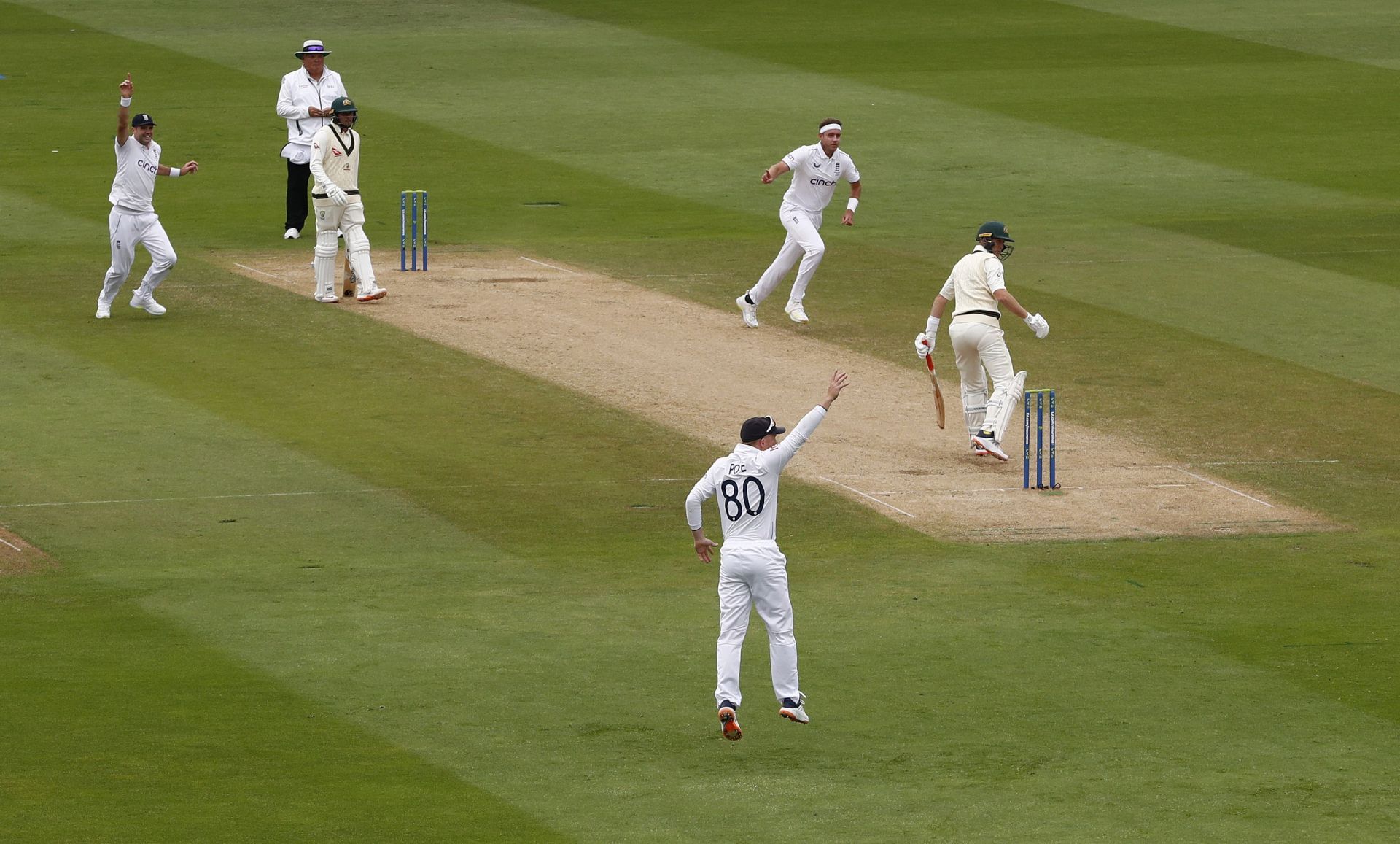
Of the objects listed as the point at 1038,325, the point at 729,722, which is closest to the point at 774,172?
the point at 1038,325

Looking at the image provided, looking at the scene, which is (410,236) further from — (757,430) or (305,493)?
(757,430)

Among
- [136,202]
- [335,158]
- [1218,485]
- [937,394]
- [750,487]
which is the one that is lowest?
[1218,485]

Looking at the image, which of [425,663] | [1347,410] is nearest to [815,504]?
[425,663]

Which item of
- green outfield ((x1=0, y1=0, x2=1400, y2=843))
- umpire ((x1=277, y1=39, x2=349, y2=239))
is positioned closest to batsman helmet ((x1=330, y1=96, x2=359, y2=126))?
green outfield ((x1=0, y1=0, x2=1400, y2=843))

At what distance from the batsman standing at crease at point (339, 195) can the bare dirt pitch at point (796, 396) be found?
48 centimetres

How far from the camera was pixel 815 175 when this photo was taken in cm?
2145

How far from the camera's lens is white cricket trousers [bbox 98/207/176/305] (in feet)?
68.7

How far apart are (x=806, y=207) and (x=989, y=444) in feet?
16.4

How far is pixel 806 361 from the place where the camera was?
20359mm

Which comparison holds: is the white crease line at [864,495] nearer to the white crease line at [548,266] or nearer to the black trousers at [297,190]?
the white crease line at [548,266]

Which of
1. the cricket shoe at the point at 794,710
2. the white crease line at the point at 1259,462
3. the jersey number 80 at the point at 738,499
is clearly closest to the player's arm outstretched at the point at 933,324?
→ the white crease line at the point at 1259,462

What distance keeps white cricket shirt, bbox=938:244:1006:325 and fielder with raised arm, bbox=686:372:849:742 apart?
19.0 feet

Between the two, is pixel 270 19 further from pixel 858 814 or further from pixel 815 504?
pixel 858 814

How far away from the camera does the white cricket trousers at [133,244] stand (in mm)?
20938
